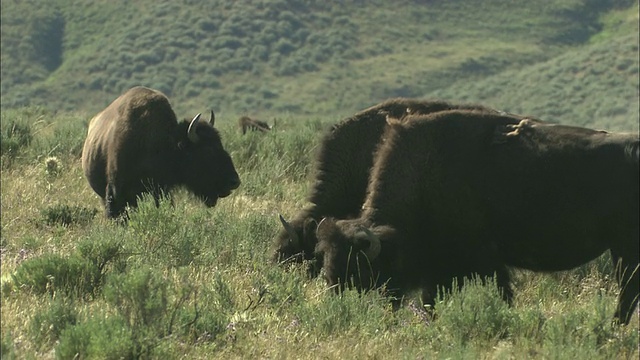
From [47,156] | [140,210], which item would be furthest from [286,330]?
[47,156]

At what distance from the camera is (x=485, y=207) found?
24.6 feet

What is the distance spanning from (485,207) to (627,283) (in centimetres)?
121

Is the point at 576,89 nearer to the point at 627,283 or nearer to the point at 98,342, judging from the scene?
the point at 627,283

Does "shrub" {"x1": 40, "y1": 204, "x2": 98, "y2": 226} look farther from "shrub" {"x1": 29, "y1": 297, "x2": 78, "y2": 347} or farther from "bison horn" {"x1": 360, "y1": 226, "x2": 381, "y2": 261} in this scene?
"shrub" {"x1": 29, "y1": 297, "x2": 78, "y2": 347}

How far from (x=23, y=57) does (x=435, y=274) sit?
4929 centimetres

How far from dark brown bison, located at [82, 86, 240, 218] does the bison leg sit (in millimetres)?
5142

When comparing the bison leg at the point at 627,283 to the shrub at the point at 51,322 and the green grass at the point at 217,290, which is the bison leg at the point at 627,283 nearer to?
the green grass at the point at 217,290

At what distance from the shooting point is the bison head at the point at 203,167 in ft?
36.0

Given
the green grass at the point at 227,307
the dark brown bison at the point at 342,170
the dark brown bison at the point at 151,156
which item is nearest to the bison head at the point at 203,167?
the dark brown bison at the point at 151,156

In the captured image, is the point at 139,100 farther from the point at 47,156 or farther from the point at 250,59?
the point at 250,59

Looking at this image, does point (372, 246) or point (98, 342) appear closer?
point (98, 342)


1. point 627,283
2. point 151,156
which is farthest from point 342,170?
point 151,156

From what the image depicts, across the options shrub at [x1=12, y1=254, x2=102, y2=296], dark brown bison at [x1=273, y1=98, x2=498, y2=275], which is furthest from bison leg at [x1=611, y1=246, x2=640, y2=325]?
shrub at [x1=12, y1=254, x2=102, y2=296]

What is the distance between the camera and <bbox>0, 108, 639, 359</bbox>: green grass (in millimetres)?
5574
